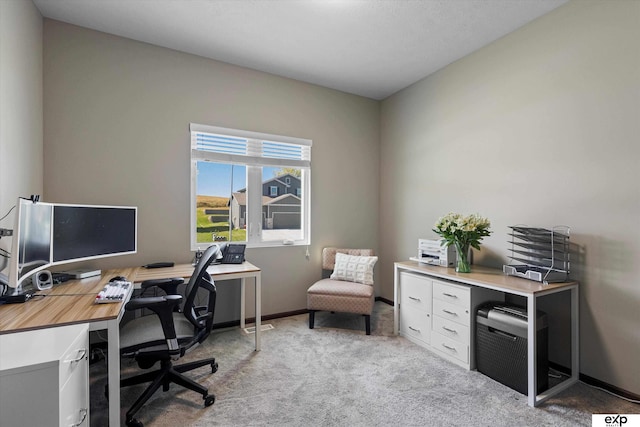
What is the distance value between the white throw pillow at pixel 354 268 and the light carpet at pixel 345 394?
749 mm

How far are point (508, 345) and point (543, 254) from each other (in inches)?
31.7

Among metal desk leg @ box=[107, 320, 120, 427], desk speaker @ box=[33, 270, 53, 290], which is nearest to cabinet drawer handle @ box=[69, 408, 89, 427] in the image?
metal desk leg @ box=[107, 320, 120, 427]

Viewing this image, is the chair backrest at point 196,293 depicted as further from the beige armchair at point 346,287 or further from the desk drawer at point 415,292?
the desk drawer at point 415,292

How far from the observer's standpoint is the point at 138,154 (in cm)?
279

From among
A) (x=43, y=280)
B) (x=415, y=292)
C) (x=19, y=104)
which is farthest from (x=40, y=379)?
(x=415, y=292)

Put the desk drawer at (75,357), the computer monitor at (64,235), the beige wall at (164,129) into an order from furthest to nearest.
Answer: the beige wall at (164,129) < the computer monitor at (64,235) < the desk drawer at (75,357)

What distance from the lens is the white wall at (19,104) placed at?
1835 mm

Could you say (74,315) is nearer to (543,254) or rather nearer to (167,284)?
(167,284)

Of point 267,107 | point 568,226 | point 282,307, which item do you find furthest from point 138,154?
point 568,226

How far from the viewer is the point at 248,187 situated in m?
3.37

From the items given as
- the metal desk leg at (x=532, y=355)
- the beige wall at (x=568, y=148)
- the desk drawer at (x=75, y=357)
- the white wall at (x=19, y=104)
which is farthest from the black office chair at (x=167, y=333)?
the beige wall at (x=568, y=148)

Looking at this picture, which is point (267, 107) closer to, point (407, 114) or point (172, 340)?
point (407, 114)

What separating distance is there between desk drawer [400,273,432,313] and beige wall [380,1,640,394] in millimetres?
705

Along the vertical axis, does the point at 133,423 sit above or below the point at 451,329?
below
